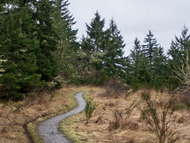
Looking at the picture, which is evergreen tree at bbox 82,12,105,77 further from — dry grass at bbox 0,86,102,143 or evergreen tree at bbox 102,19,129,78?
dry grass at bbox 0,86,102,143

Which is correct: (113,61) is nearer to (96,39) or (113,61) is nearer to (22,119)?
(96,39)

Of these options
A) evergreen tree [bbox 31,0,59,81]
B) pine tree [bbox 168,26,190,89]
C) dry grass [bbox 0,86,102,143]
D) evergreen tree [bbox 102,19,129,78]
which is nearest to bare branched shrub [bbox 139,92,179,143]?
pine tree [bbox 168,26,190,89]

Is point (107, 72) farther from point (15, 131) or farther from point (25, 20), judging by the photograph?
point (15, 131)

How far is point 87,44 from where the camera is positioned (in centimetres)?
3206

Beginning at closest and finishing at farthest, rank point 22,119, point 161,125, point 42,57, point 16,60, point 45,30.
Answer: point 161,125, point 22,119, point 16,60, point 42,57, point 45,30

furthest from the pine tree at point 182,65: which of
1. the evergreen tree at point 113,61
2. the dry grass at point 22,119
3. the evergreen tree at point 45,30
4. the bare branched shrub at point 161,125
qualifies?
the evergreen tree at point 113,61

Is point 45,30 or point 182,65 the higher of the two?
point 45,30

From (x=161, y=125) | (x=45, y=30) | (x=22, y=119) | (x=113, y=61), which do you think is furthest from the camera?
(x=113, y=61)

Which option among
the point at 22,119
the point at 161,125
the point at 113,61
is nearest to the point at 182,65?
the point at 161,125

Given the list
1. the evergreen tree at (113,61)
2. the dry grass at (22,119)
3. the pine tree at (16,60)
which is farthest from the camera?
the evergreen tree at (113,61)

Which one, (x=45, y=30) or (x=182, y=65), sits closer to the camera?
(x=182, y=65)

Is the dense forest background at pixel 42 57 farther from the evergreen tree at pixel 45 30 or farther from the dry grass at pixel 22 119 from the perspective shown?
the dry grass at pixel 22 119

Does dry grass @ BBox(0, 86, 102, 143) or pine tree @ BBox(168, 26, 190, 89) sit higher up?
pine tree @ BBox(168, 26, 190, 89)

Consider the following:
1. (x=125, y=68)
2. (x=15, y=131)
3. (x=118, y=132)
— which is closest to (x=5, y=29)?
(x=15, y=131)
